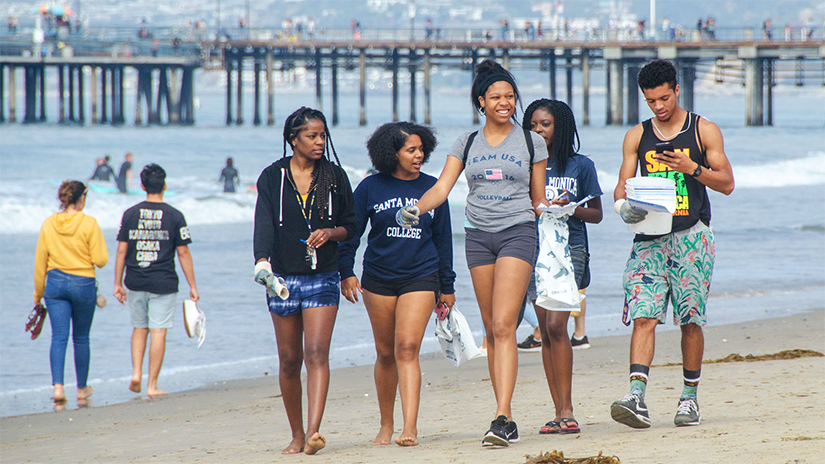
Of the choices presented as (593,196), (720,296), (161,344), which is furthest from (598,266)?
(593,196)

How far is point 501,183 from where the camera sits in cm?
414

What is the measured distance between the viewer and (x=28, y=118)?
5519 centimetres

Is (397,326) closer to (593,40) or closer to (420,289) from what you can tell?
(420,289)

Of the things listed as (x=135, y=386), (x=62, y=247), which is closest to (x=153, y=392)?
(x=135, y=386)

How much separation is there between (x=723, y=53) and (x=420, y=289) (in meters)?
47.5

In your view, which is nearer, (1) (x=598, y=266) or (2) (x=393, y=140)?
(2) (x=393, y=140)

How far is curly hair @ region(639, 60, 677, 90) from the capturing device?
4.12 m

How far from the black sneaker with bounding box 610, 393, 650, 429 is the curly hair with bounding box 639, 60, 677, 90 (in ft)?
4.40

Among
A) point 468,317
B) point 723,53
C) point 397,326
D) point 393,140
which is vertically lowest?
point 468,317

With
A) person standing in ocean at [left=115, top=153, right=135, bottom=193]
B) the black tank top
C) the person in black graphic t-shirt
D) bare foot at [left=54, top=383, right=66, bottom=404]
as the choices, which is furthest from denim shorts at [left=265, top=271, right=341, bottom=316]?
person standing in ocean at [left=115, top=153, right=135, bottom=193]

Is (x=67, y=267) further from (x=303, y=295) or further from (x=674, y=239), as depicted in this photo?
(x=674, y=239)

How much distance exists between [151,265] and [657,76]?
3802mm

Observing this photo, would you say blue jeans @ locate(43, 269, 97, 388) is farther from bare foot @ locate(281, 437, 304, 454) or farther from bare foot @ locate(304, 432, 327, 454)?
bare foot @ locate(304, 432, 327, 454)

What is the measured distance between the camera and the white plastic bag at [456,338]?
14.3 ft
